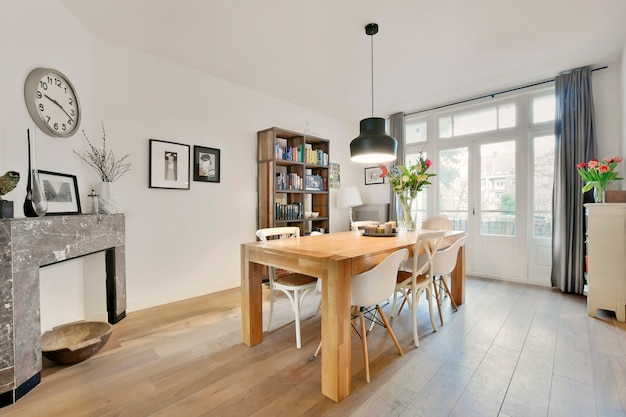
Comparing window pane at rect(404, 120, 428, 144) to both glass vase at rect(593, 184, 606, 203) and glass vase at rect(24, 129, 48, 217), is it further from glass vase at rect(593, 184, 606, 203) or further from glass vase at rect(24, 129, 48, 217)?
glass vase at rect(24, 129, 48, 217)

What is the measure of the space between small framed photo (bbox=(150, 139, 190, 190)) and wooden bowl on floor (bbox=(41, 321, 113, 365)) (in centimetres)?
143

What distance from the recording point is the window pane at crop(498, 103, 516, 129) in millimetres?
3963

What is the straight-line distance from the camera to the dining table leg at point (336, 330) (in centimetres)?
157

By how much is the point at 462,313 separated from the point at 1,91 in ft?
13.2

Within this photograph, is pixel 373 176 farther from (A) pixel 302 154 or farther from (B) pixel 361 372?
(B) pixel 361 372

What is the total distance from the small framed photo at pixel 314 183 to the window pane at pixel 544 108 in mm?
3046

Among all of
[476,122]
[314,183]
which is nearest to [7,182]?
[314,183]

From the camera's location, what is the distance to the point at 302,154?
416cm

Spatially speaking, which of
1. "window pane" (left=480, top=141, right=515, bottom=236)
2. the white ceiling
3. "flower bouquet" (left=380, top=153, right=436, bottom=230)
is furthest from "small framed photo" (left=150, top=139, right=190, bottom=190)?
"window pane" (left=480, top=141, right=515, bottom=236)

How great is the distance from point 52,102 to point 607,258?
16.6ft

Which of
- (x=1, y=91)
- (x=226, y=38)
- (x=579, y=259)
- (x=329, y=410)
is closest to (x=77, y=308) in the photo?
(x=1, y=91)

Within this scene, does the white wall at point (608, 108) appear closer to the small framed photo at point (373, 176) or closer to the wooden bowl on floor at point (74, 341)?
the small framed photo at point (373, 176)

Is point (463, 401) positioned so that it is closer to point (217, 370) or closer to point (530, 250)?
point (217, 370)

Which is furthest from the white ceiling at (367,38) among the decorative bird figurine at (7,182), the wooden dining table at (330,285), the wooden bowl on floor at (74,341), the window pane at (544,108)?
the wooden bowl on floor at (74,341)
